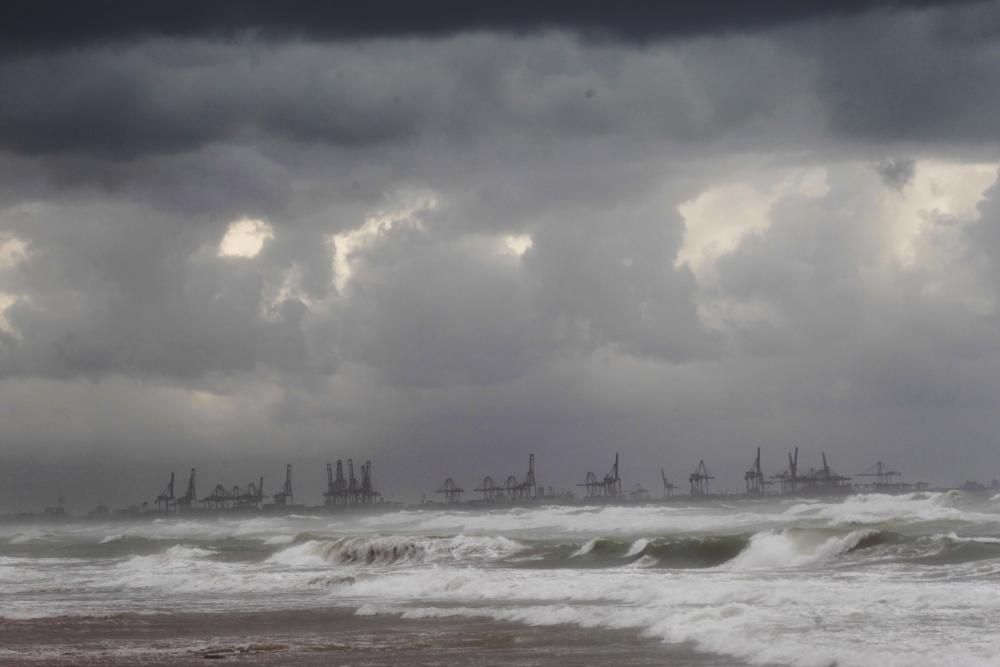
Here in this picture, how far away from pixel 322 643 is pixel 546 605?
6.22m

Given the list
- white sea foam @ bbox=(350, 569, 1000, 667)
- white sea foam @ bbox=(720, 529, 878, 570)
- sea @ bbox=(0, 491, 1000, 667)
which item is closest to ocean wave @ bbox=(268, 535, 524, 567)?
sea @ bbox=(0, 491, 1000, 667)

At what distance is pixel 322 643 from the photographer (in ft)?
67.4

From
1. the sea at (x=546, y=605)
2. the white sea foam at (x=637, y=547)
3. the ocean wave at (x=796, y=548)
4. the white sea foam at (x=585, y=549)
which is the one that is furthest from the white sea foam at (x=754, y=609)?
the white sea foam at (x=585, y=549)

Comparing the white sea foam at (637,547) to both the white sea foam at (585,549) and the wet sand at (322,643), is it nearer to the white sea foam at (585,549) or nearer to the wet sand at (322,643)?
the white sea foam at (585,549)

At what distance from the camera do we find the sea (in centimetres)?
1819

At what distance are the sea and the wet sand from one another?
57 millimetres

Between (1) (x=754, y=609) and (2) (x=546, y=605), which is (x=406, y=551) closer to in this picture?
(2) (x=546, y=605)

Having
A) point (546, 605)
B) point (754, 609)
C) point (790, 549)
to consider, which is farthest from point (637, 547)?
point (754, 609)

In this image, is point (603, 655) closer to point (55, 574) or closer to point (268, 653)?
point (268, 653)

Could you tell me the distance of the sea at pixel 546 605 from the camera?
18.2 metres

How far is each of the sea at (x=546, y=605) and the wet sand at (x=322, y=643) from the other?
0.06 metres

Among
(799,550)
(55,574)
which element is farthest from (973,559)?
(55,574)

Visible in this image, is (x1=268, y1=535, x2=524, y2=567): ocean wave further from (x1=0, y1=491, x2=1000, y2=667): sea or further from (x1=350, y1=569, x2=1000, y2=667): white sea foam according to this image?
(x1=350, y1=569, x2=1000, y2=667): white sea foam

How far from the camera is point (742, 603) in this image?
23078 mm
